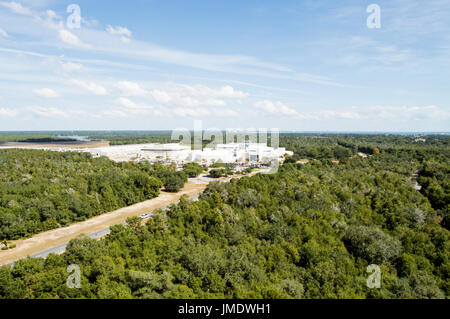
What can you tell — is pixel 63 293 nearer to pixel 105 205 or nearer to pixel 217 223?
pixel 217 223

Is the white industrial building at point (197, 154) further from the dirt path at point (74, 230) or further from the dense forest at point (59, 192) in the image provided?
the dirt path at point (74, 230)

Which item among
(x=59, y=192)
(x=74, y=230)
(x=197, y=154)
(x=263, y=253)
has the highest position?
(x=197, y=154)

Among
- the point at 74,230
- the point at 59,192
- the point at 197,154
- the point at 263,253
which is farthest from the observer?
the point at 197,154

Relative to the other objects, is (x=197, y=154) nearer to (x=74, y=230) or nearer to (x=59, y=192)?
(x=59, y=192)

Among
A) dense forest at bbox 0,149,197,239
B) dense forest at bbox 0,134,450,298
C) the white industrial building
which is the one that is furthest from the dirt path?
the white industrial building

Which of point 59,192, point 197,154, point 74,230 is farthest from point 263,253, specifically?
point 197,154
